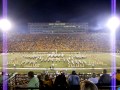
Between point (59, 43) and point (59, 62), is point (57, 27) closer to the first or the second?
point (59, 43)

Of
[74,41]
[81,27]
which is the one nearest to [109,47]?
[74,41]

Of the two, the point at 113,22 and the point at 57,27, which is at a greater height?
the point at 57,27

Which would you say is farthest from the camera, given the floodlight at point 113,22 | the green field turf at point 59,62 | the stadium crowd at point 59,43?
the stadium crowd at point 59,43

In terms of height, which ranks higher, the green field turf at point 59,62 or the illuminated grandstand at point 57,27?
the illuminated grandstand at point 57,27

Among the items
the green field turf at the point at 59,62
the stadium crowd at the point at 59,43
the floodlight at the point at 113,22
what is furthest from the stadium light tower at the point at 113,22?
the stadium crowd at the point at 59,43

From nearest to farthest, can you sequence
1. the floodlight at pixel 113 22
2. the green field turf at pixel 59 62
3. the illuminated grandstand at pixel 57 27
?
Result: 1. the green field turf at pixel 59 62
2. the floodlight at pixel 113 22
3. the illuminated grandstand at pixel 57 27

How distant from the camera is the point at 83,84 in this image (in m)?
5.56

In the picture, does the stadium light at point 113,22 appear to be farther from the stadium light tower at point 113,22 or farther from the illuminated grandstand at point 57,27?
the illuminated grandstand at point 57,27

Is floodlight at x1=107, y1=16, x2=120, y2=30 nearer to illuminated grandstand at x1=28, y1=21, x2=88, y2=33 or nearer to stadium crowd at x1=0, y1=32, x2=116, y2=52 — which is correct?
stadium crowd at x1=0, y1=32, x2=116, y2=52

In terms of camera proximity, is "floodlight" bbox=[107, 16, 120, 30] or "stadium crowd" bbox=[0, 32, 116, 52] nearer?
"floodlight" bbox=[107, 16, 120, 30]

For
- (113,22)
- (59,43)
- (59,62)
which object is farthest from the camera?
(59,43)

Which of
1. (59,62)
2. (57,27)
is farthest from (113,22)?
(57,27)

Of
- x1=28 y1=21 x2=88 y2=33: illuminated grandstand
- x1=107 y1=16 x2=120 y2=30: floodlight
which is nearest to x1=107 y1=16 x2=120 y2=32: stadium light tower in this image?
x1=107 y1=16 x2=120 y2=30: floodlight

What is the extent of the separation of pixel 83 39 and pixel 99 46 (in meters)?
10.4
